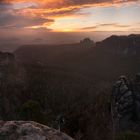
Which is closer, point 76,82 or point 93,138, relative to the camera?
point 93,138

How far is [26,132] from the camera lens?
6156 mm

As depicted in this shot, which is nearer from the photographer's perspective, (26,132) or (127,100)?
(26,132)

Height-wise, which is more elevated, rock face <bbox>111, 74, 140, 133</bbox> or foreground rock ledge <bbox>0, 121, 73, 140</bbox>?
foreground rock ledge <bbox>0, 121, 73, 140</bbox>

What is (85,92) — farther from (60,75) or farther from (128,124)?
(128,124)

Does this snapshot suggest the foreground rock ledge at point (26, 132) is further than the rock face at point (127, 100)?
No

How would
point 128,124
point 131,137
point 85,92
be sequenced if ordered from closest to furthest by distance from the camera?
1. point 131,137
2. point 128,124
3. point 85,92

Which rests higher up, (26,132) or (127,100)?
(26,132)

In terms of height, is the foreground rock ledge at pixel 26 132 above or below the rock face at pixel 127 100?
above

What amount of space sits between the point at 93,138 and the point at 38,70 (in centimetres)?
13944

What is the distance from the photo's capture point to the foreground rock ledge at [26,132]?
238 inches

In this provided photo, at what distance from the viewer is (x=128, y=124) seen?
2228 inches

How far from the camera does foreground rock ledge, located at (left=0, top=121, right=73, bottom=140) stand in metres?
6.05

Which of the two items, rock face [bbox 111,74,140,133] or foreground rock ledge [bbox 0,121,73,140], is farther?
rock face [bbox 111,74,140,133]

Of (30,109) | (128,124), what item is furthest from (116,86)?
(30,109)
